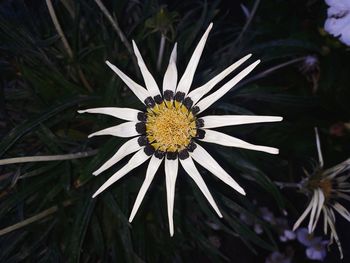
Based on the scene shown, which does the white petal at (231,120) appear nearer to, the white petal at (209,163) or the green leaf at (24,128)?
the white petal at (209,163)

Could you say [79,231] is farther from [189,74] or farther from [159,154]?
[189,74]

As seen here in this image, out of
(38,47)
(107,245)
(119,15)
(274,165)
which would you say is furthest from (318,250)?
(38,47)

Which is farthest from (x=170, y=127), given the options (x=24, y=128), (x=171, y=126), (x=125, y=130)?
(x=24, y=128)

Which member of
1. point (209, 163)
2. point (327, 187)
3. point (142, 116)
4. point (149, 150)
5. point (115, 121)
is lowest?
point (327, 187)

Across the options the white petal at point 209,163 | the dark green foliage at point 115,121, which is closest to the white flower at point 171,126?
the white petal at point 209,163

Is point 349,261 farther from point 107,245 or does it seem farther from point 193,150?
point 193,150

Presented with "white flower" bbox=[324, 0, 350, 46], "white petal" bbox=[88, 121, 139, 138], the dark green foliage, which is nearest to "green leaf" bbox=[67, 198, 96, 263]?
the dark green foliage

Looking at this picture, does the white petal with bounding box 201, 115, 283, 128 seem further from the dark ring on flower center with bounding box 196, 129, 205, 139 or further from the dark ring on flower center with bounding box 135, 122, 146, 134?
the dark ring on flower center with bounding box 135, 122, 146, 134
